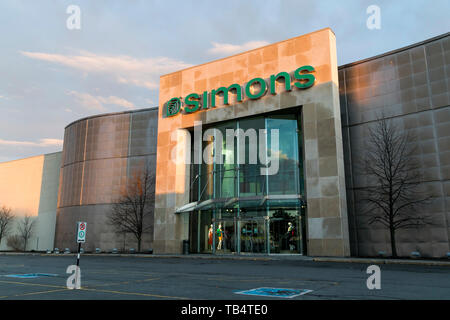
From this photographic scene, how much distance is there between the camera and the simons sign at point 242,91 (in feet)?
92.9

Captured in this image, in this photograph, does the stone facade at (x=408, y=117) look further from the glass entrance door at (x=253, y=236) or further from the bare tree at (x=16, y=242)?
the bare tree at (x=16, y=242)

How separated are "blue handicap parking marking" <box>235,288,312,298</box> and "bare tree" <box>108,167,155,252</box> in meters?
30.2

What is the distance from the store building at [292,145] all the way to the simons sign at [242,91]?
0.10m

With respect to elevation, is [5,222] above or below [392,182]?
below

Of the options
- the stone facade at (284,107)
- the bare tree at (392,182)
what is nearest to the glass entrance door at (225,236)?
the stone facade at (284,107)

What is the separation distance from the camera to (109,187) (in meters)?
42.8

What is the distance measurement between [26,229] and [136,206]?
25169 millimetres

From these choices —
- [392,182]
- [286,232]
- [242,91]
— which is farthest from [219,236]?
[392,182]

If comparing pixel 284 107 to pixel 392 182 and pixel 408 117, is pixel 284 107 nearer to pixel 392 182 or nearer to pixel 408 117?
pixel 408 117

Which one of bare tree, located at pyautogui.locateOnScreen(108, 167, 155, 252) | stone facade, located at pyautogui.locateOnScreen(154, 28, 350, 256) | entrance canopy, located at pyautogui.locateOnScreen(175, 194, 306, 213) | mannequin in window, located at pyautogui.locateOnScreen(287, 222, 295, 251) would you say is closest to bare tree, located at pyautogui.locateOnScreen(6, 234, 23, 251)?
bare tree, located at pyautogui.locateOnScreen(108, 167, 155, 252)

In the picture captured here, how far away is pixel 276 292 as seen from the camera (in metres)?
9.31

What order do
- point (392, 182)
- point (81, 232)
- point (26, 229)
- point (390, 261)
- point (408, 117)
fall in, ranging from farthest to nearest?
1. point (26, 229)
2. point (408, 117)
3. point (392, 182)
4. point (390, 261)
5. point (81, 232)

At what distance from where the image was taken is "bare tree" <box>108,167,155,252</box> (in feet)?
129

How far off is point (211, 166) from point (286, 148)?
23.2ft
